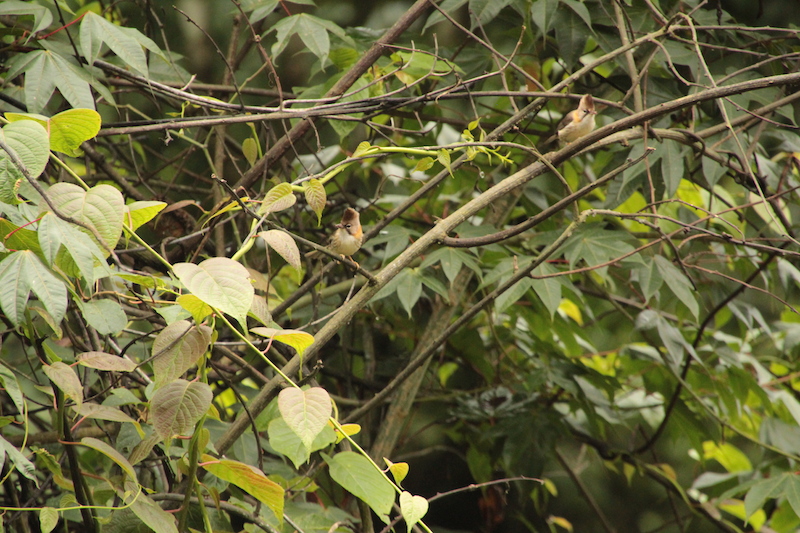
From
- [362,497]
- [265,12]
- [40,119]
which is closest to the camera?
[40,119]

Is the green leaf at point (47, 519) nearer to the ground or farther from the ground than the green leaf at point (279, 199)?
nearer to the ground

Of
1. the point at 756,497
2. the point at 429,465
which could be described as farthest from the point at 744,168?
the point at 429,465

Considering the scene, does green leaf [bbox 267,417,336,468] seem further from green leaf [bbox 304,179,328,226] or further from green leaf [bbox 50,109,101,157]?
green leaf [bbox 50,109,101,157]

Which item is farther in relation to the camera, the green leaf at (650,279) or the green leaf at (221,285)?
the green leaf at (650,279)

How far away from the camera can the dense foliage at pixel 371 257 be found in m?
1.25

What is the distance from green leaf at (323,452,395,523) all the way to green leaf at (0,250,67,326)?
0.80 m

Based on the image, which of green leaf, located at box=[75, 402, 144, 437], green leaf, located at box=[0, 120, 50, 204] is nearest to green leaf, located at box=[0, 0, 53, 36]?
green leaf, located at box=[0, 120, 50, 204]

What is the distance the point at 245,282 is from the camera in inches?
41.5

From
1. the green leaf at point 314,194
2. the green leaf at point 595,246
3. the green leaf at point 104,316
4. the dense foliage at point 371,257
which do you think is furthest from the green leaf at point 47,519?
the green leaf at point 595,246

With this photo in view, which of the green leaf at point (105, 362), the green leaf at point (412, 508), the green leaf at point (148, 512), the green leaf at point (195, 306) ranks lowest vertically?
the green leaf at point (148, 512)

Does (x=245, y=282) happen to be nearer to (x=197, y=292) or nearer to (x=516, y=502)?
(x=197, y=292)

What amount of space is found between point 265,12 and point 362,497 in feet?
5.09

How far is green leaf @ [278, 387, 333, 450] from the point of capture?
1.07m

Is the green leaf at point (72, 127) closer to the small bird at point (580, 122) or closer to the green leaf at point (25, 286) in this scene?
the green leaf at point (25, 286)
